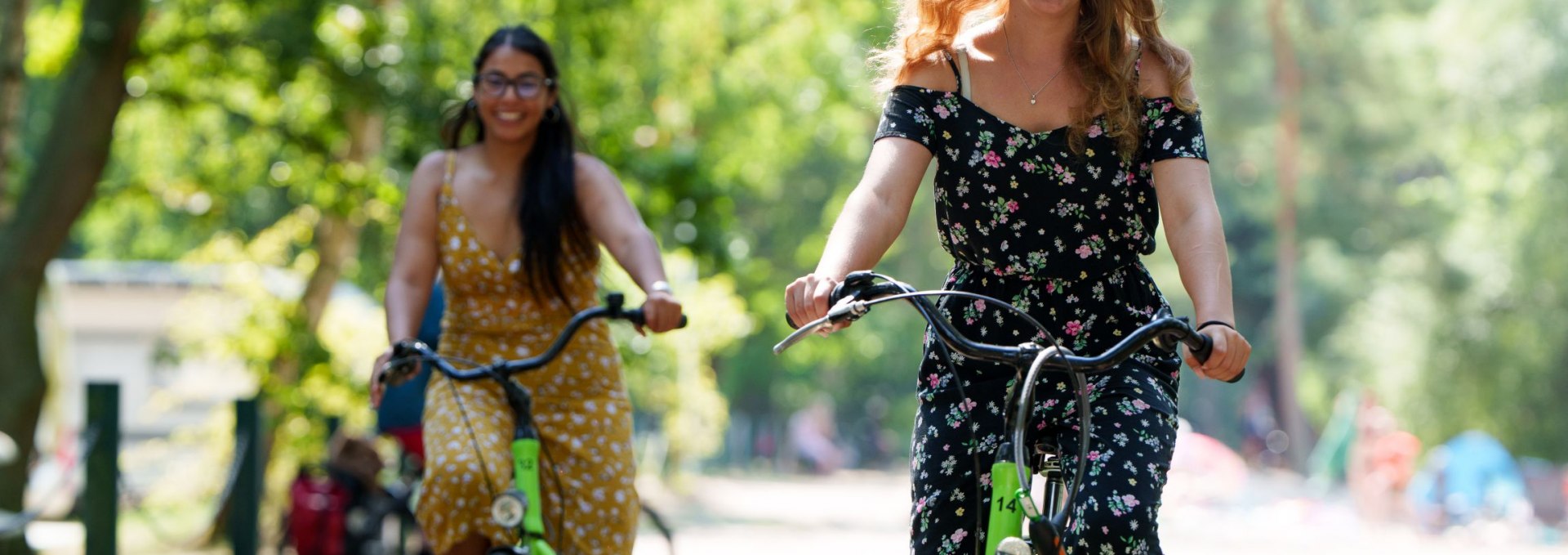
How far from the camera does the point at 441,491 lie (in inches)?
198

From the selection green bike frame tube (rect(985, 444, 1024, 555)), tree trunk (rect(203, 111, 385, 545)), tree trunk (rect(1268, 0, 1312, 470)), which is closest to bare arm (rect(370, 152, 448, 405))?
green bike frame tube (rect(985, 444, 1024, 555))

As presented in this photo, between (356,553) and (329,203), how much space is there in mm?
4529

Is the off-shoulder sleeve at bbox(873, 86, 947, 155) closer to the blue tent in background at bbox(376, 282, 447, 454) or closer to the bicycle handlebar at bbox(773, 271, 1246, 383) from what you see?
the bicycle handlebar at bbox(773, 271, 1246, 383)

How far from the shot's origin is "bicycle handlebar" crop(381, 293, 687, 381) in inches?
193

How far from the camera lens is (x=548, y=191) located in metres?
5.63

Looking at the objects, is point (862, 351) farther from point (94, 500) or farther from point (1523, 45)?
point (94, 500)

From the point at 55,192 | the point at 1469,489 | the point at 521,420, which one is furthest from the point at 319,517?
the point at 1469,489

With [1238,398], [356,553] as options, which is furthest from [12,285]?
[1238,398]

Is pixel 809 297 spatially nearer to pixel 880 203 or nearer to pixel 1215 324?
pixel 880 203

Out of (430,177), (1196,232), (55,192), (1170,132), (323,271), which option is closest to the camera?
(1196,232)

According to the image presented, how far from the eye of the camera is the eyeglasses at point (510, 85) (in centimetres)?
566

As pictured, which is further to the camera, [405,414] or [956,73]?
[405,414]

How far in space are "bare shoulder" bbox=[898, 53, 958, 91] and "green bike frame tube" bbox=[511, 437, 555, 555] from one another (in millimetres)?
1376

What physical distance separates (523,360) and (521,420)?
147 millimetres
